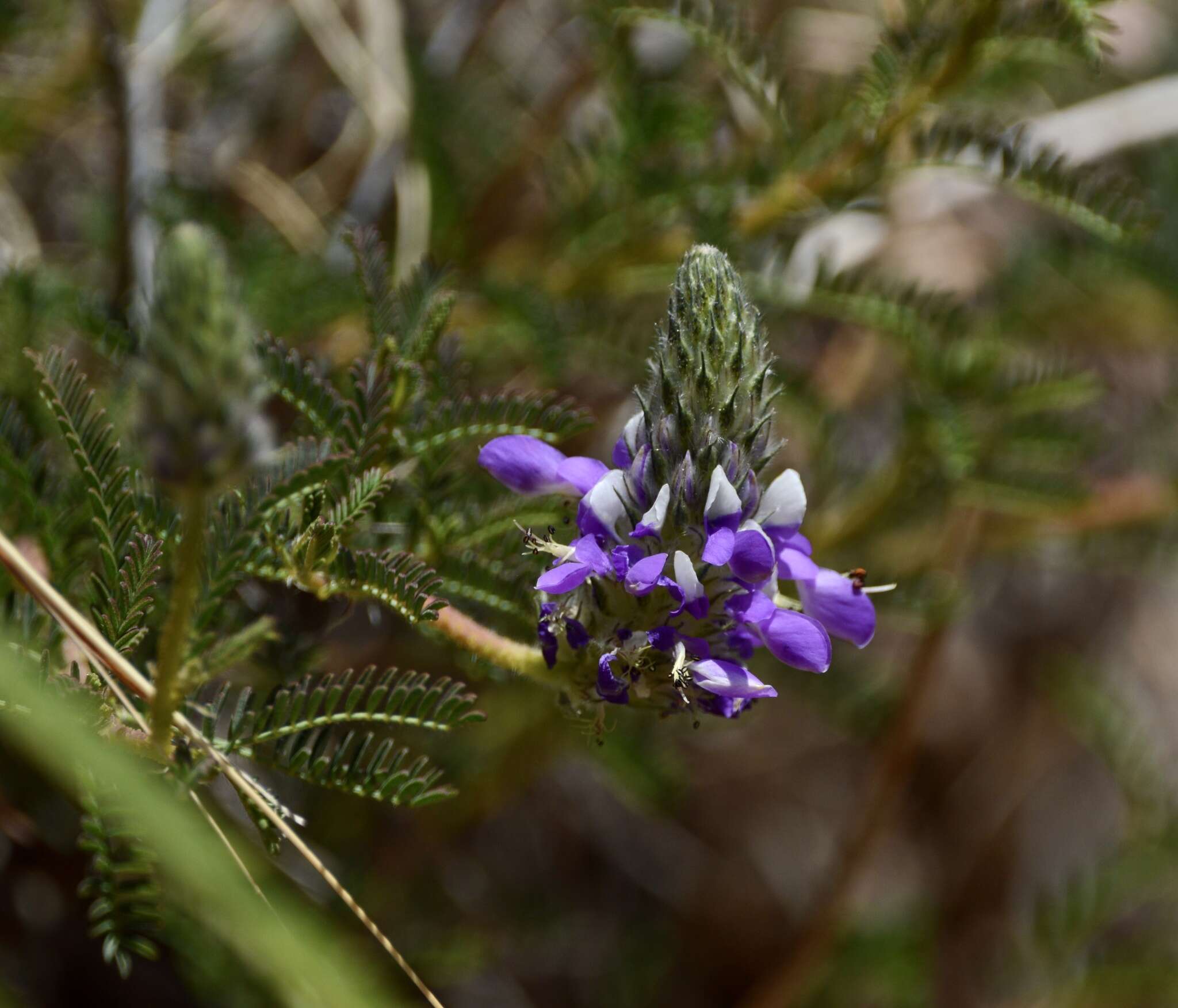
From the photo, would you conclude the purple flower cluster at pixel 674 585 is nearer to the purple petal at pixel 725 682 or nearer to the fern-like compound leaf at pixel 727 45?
the purple petal at pixel 725 682

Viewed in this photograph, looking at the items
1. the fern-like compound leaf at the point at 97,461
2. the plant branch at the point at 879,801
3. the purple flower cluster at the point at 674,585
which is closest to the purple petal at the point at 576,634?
the purple flower cluster at the point at 674,585

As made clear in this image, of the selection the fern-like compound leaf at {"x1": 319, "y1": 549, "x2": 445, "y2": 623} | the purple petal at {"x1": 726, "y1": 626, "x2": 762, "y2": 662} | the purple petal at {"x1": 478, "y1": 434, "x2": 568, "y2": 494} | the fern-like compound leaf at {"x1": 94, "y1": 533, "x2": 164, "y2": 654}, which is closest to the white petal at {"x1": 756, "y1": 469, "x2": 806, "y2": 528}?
the purple petal at {"x1": 726, "y1": 626, "x2": 762, "y2": 662}

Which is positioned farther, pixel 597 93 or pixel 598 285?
pixel 597 93

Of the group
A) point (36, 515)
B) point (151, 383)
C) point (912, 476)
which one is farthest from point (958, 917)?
point (151, 383)

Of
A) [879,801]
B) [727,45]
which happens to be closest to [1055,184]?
[727,45]

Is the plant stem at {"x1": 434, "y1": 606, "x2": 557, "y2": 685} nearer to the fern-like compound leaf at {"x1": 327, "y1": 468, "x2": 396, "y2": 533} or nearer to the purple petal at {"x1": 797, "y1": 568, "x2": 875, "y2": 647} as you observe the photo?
the fern-like compound leaf at {"x1": 327, "y1": 468, "x2": 396, "y2": 533}

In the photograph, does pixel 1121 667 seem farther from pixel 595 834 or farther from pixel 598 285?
pixel 598 285

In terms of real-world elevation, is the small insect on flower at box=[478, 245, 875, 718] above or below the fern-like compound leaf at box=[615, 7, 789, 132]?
below
